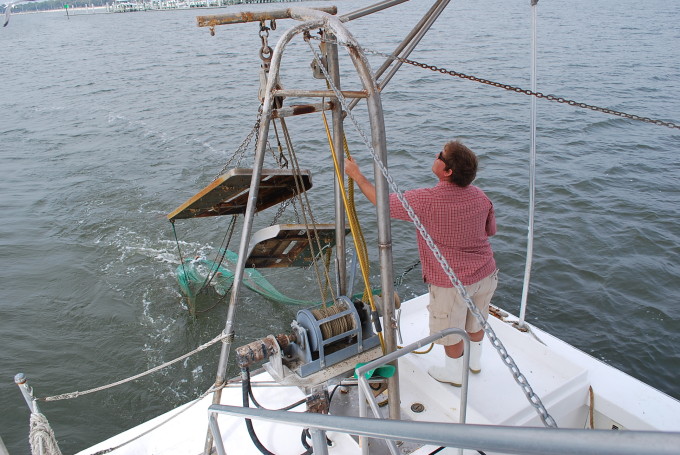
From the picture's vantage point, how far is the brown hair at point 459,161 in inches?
121

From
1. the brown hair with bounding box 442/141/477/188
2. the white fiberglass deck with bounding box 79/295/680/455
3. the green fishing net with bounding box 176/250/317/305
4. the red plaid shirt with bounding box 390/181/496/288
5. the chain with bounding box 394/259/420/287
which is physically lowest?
the chain with bounding box 394/259/420/287

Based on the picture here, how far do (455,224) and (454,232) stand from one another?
61mm

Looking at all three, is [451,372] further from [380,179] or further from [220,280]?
[220,280]

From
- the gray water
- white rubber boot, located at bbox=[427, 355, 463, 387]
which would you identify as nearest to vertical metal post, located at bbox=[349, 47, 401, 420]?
white rubber boot, located at bbox=[427, 355, 463, 387]

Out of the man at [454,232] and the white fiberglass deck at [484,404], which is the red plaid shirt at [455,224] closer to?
the man at [454,232]

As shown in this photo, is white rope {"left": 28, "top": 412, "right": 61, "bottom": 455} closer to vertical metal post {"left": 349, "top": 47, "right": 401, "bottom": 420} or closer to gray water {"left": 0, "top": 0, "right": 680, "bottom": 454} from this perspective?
vertical metal post {"left": 349, "top": 47, "right": 401, "bottom": 420}

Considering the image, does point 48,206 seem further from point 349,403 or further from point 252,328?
point 349,403

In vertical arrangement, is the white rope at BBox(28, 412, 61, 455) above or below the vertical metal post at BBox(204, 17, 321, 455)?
below

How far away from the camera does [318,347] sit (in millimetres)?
3156

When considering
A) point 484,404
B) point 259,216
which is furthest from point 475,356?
point 259,216

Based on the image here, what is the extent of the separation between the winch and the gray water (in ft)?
12.0

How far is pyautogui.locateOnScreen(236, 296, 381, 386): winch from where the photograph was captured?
314cm

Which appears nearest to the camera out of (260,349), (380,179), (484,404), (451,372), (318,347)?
(380,179)

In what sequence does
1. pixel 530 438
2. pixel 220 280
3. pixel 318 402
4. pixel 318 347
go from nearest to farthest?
pixel 530 438 → pixel 318 347 → pixel 318 402 → pixel 220 280
